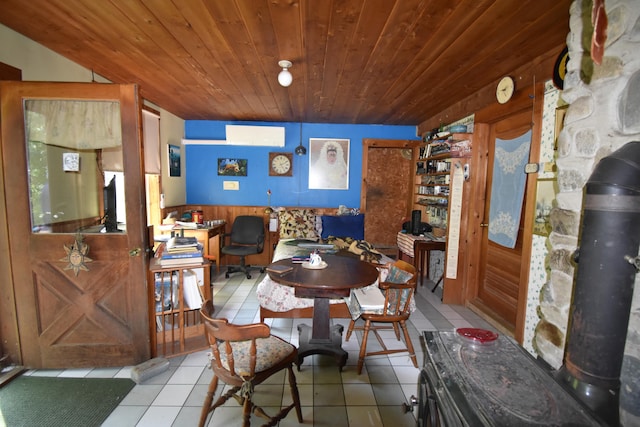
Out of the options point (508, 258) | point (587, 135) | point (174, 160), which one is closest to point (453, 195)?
point (508, 258)

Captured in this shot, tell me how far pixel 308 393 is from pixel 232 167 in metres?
4.09

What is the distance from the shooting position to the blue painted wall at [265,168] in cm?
522

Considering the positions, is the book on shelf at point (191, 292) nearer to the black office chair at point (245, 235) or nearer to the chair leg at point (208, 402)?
the chair leg at point (208, 402)

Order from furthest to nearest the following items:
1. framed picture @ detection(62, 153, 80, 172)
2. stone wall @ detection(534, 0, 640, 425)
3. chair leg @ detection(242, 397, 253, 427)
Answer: framed picture @ detection(62, 153, 80, 172) < chair leg @ detection(242, 397, 253, 427) < stone wall @ detection(534, 0, 640, 425)

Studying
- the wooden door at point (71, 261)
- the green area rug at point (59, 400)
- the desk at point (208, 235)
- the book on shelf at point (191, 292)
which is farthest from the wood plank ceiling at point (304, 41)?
the green area rug at point (59, 400)

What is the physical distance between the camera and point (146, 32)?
2162mm

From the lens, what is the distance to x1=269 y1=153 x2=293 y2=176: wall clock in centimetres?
525

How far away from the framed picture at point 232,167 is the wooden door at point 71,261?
9.51 feet

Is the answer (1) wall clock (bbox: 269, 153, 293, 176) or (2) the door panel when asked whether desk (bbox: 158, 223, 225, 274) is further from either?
(2) the door panel

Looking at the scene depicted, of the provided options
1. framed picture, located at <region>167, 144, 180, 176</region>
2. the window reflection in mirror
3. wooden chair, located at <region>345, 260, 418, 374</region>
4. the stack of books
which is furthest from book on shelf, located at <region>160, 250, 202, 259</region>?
framed picture, located at <region>167, 144, 180, 176</region>

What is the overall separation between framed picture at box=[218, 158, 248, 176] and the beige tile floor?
326 cm

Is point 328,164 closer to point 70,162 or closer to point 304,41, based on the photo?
point 304,41

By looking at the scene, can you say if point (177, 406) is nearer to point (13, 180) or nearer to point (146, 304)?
point (146, 304)

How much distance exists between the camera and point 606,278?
3.65ft
